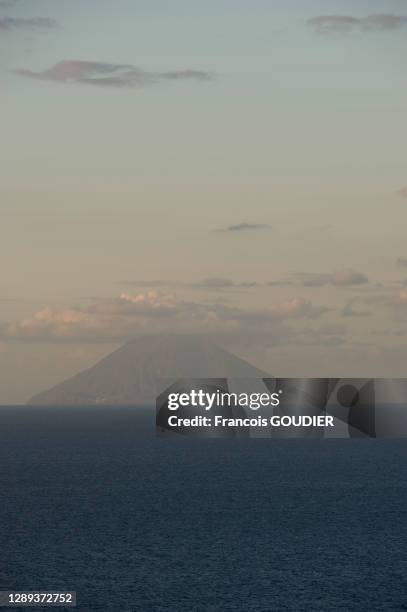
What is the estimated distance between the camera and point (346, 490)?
176 meters

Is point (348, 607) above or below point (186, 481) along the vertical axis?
below

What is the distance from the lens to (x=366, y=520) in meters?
141

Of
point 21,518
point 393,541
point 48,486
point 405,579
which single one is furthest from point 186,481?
point 405,579

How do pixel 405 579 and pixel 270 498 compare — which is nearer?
pixel 405 579

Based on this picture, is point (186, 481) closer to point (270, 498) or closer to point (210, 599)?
point (270, 498)

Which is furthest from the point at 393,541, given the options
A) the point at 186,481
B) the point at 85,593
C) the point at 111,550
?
the point at 186,481

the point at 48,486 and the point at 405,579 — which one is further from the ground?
the point at 48,486

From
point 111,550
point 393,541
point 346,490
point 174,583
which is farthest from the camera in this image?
point 346,490

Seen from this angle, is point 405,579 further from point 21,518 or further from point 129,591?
point 21,518

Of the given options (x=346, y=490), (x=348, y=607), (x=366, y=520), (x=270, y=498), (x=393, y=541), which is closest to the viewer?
(x=348, y=607)

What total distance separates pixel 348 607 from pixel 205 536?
36.9 meters

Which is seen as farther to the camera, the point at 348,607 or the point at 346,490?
the point at 346,490

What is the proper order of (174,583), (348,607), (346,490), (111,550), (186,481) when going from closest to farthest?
(348,607) → (174,583) → (111,550) → (346,490) → (186,481)

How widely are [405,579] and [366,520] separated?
3663 cm
